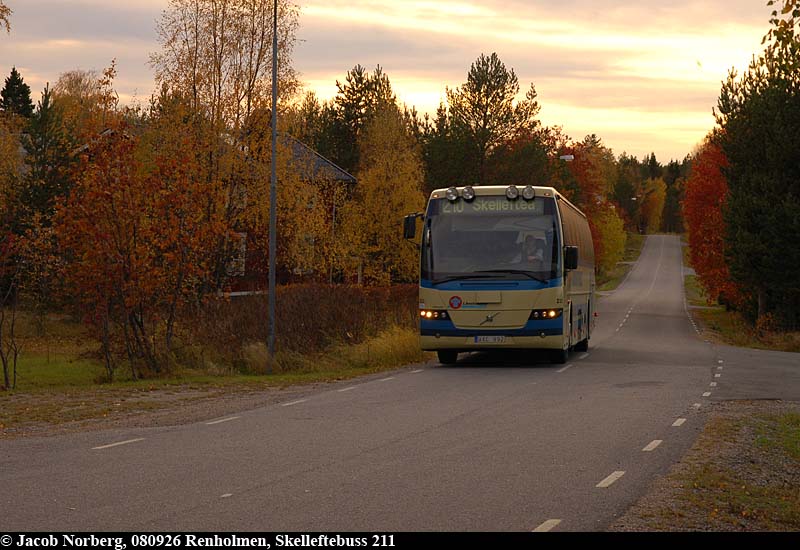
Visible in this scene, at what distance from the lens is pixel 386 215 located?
60750mm

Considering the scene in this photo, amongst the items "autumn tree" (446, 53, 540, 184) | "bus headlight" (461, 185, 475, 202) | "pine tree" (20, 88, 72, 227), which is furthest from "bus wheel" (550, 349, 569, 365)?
"autumn tree" (446, 53, 540, 184)

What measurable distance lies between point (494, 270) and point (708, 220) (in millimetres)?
35187

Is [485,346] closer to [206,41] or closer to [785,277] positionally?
[206,41]

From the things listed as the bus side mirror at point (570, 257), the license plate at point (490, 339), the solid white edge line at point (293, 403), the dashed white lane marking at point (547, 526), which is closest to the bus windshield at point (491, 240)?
the bus side mirror at point (570, 257)

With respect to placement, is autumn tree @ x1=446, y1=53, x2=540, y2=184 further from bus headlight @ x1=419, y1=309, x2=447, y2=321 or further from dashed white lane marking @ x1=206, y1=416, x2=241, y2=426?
dashed white lane marking @ x1=206, y1=416, x2=241, y2=426

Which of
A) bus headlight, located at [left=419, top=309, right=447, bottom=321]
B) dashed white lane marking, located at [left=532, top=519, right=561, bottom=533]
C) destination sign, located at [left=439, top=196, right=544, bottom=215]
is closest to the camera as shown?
dashed white lane marking, located at [left=532, top=519, right=561, bottom=533]

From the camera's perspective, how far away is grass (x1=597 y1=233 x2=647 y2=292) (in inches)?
4018

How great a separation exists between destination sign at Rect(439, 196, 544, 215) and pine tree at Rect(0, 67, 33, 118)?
66.4m

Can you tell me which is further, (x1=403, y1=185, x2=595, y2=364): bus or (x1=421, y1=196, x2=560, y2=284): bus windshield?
(x1=421, y1=196, x2=560, y2=284): bus windshield

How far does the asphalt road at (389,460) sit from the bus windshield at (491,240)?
8.80 ft

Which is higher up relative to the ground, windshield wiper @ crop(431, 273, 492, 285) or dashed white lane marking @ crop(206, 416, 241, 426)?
→ windshield wiper @ crop(431, 273, 492, 285)

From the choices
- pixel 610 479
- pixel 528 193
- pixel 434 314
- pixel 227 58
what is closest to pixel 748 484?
pixel 610 479

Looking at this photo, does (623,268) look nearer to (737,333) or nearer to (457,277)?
(737,333)

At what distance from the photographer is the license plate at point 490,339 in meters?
21.4
